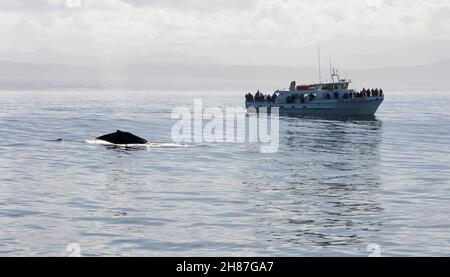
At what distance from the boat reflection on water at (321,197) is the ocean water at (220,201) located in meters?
0.06

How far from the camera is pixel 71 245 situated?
18.8 meters

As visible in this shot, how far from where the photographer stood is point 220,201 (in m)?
27.6

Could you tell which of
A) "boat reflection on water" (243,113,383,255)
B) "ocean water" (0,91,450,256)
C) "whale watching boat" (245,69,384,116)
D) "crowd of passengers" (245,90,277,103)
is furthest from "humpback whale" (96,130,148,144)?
"crowd of passengers" (245,90,277,103)

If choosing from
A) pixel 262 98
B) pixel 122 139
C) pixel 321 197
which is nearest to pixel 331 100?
pixel 262 98

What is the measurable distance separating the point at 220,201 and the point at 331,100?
87324 mm

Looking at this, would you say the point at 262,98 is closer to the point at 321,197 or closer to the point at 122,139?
the point at 122,139

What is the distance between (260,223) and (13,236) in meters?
7.88

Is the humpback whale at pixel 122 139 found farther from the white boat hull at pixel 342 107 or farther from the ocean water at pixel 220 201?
the white boat hull at pixel 342 107

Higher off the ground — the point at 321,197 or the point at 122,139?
the point at 122,139

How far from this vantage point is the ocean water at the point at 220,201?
1922 cm

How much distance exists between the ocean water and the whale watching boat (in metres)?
57.6

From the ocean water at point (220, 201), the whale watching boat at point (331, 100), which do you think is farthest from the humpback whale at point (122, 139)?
the whale watching boat at point (331, 100)

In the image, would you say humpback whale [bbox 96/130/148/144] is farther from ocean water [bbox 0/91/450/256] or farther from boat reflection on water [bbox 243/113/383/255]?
boat reflection on water [bbox 243/113/383/255]
